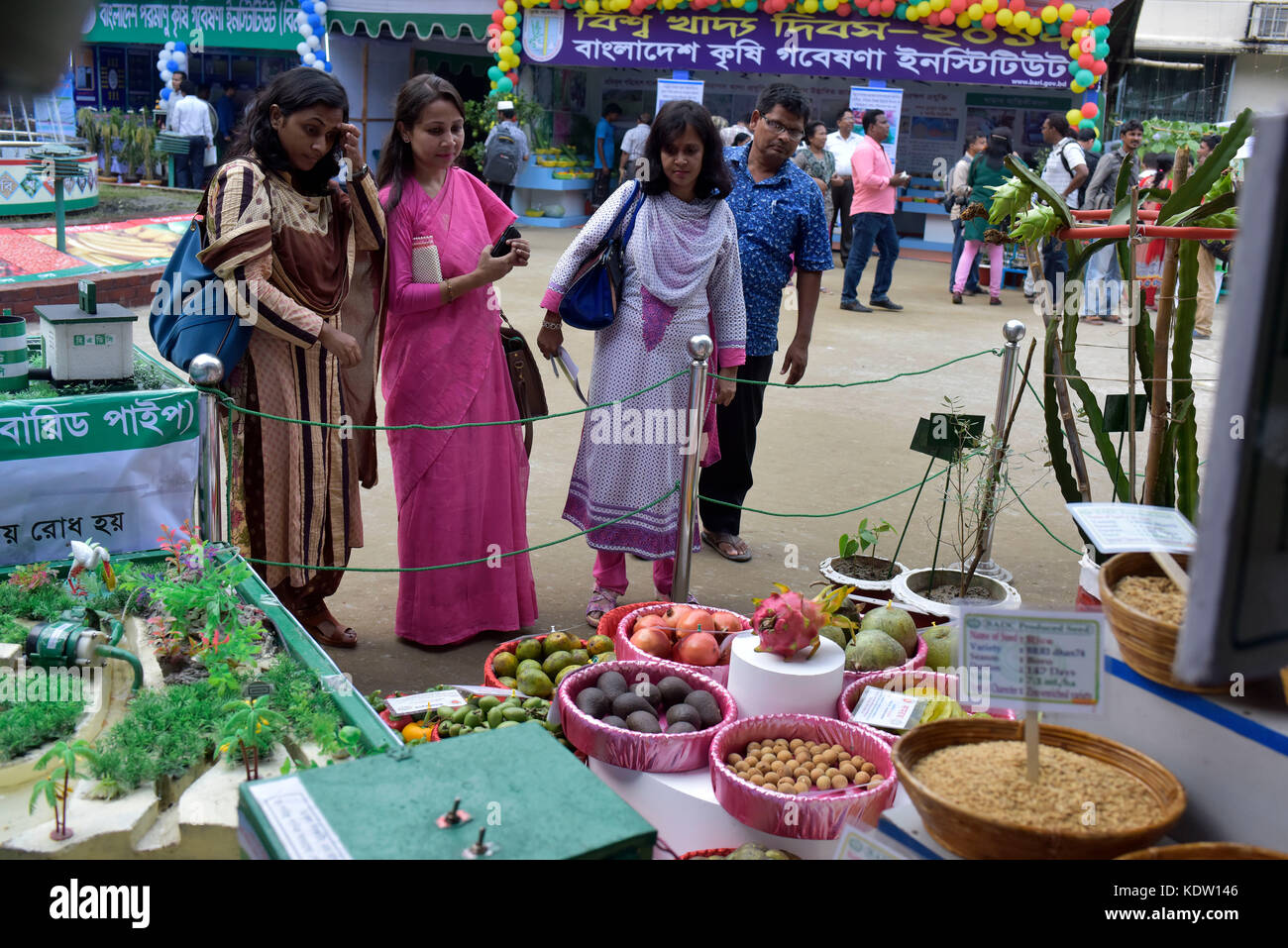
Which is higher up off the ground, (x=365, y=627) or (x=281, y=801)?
(x=281, y=801)

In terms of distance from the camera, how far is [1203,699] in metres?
1.76

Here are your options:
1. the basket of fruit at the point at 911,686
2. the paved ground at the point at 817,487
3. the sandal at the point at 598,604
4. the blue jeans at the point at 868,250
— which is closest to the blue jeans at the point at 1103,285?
the paved ground at the point at 817,487

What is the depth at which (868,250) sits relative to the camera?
10.1 m

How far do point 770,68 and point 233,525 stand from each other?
1153cm

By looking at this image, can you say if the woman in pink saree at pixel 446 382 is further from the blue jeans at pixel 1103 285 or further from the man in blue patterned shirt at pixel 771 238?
the blue jeans at pixel 1103 285

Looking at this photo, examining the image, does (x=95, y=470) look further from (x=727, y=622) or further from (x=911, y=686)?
(x=911, y=686)

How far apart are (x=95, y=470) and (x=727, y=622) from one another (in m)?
1.61

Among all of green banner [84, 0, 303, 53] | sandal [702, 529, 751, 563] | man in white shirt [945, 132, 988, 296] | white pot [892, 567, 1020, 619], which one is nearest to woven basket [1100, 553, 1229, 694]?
white pot [892, 567, 1020, 619]

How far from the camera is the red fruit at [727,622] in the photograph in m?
3.10

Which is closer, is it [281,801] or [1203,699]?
[281,801]

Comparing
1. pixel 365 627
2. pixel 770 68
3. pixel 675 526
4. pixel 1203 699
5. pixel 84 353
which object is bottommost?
pixel 365 627

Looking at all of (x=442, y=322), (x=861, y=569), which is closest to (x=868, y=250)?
(x=861, y=569)
